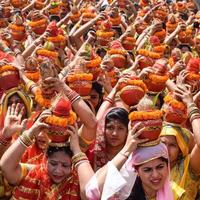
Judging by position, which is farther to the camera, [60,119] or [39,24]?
[39,24]

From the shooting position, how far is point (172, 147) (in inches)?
182

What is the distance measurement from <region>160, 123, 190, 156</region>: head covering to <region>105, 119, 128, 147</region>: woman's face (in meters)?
0.40

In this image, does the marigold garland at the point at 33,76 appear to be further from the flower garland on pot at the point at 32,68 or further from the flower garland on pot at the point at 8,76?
the flower garland on pot at the point at 8,76

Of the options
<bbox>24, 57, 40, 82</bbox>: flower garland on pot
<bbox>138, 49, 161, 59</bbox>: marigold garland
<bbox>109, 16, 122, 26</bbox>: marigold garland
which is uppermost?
<bbox>24, 57, 40, 82</bbox>: flower garland on pot

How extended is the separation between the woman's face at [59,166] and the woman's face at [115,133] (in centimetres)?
72

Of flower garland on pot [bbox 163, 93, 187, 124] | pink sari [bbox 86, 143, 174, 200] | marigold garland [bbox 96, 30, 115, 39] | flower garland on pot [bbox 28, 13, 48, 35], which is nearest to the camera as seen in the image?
pink sari [bbox 86, 143, 174, 200]

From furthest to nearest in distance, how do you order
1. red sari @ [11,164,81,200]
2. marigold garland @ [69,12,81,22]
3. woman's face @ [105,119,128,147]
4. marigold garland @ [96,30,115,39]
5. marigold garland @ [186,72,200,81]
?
1. marigold garland @ [69,12,81,22]
2. marigold garland @ [96,30,115,39]
3. marigold garland @ [186,72,200,81]
4. woman's face @ [105,119,128,147]
5. red sari @ [11,164,81,200]

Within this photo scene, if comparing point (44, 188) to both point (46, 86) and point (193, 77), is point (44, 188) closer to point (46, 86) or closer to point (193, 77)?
point (46, 86)

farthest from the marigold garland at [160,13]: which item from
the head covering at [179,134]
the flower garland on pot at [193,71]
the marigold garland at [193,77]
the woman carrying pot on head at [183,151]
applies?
the head covering at [179,134]

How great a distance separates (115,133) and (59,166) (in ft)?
2.61

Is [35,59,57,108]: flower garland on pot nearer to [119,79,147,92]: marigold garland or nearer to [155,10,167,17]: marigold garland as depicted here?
[119,79,147,92]: marigold garland

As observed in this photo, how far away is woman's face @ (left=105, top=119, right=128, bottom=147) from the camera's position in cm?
479

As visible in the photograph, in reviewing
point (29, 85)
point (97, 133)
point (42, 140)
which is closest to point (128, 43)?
point (29, 85)

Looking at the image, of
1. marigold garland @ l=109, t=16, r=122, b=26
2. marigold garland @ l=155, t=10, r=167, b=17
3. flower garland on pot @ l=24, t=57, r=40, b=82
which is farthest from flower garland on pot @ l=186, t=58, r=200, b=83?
marigold garland @ l=155, t=10, r=167, b=17
